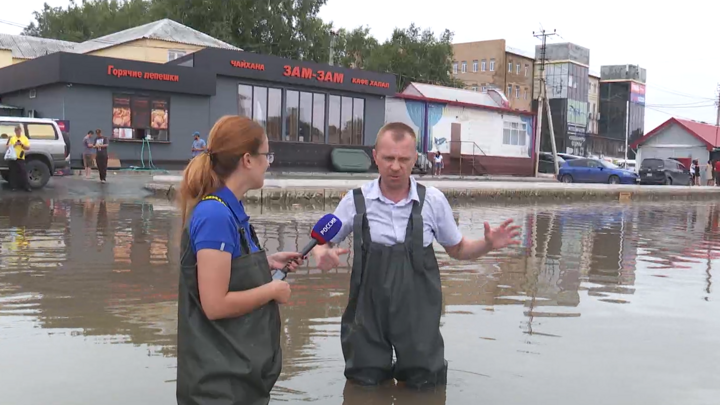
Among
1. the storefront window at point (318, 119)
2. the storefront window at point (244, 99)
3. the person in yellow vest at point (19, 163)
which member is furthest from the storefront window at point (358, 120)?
the person in yellow vest at point (19, 163)

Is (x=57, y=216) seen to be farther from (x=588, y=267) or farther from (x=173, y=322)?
(x=588, y=267)

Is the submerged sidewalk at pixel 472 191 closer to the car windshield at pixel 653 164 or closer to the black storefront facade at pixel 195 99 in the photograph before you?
the black storefront facade at pixel 195 99

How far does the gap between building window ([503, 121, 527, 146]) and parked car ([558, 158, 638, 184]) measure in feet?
22.2

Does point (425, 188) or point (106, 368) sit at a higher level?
point (425, 188)

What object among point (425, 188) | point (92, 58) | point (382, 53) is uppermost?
point (382, 53)

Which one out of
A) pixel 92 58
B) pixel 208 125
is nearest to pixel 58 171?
pixel 92 58

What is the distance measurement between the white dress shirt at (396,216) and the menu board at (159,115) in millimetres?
25362

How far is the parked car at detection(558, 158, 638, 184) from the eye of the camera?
34844mm

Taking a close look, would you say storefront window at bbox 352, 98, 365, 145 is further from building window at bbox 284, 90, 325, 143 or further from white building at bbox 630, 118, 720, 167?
white building at bbox 630, 118, 720, 167

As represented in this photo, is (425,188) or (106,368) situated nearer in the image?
(425,188)

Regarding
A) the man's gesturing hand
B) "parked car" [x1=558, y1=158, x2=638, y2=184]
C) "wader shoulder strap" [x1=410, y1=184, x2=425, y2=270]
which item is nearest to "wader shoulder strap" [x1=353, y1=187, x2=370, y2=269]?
"wader shoulder strap" [x1=410, y1=184, x2=425, y2=270]

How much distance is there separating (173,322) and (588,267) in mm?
5699

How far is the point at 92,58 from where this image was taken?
25.5 m

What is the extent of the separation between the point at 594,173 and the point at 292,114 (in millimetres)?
15760
